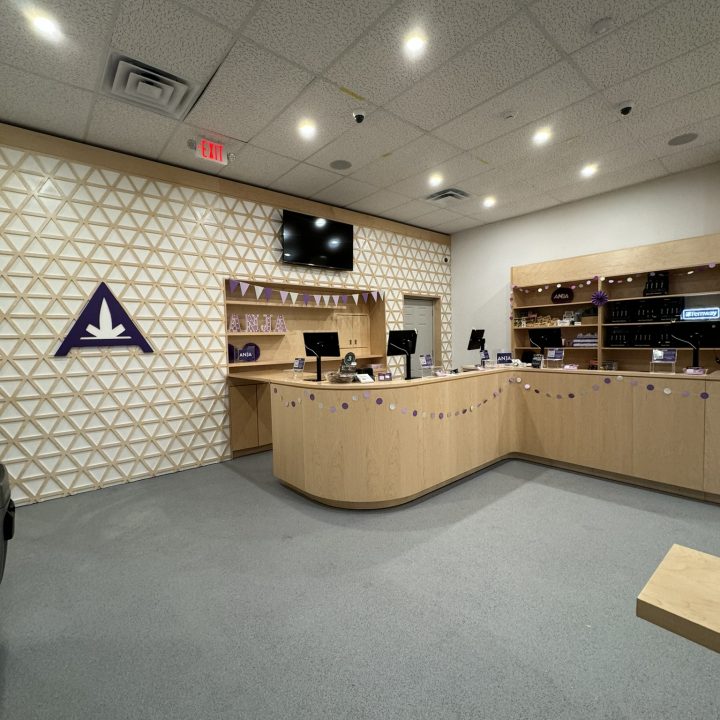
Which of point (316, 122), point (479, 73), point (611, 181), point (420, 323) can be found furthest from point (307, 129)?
point (420, 323)

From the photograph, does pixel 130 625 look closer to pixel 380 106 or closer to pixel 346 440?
pixel 346 440

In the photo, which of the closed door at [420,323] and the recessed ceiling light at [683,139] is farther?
the closed door at [420,323]

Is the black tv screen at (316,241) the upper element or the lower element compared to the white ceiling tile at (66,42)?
lower

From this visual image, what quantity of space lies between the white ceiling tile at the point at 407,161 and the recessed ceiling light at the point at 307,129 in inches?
34.5

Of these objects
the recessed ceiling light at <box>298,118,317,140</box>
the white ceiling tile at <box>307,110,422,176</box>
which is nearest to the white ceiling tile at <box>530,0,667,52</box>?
the white ceiling tile at <box>307,110,422,176</box>

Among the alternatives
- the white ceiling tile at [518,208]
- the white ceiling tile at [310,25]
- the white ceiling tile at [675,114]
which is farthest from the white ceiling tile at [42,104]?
the white ceiling tile at [518,208]

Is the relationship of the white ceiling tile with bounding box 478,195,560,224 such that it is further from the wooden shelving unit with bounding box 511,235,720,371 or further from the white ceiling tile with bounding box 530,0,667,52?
the white ceiling tile with bounding box 530,0,667,52

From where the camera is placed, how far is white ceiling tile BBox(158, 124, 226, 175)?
3.67 metres

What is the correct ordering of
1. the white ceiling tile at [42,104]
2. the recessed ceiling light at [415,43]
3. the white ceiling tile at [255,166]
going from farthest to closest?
the white ceiling tile at [255,166] → the white ceiling tile at [42,104] → the recessed ceiling light at [415,43]

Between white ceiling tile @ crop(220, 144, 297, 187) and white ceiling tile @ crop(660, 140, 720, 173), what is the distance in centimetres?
433

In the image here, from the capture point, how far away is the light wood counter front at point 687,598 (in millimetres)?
769

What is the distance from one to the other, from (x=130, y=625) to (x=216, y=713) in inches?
32.2

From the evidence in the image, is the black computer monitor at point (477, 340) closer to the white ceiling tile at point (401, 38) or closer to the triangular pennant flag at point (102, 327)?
the white ceiling tile at point (401, 38)

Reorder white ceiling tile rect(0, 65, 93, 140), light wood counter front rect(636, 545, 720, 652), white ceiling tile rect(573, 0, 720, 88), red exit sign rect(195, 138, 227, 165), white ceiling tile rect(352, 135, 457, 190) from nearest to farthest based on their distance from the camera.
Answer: light wood counter front rect(636, 545, 720, 652)
white ceiling tile rect(573, 0, 720, 88)
white ceiling tile rect(0, 65, 93, 140)
red exit sign rect(195, 138, 227, 165)
white ceiling tile rect(352, 135, 457, 190)
